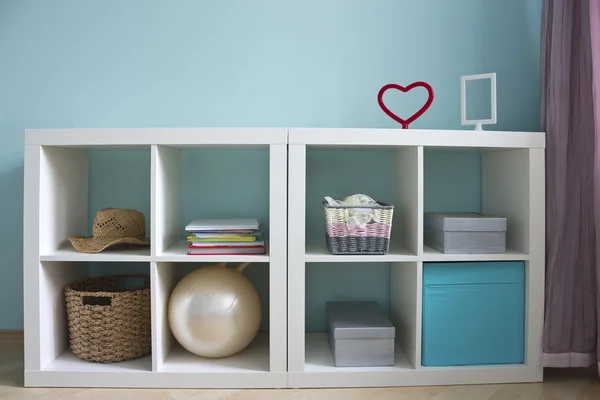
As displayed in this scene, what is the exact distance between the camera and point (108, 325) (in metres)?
1.66

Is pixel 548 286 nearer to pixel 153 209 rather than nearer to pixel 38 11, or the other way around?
pixel 153 209

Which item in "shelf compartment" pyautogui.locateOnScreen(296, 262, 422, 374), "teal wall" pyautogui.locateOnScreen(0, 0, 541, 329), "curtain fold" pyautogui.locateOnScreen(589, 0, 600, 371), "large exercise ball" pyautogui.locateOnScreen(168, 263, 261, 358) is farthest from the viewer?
"teal wall" pyautogui.locateOnScreen(0, 0, 541, 329)

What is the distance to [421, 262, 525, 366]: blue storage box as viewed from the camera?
1.63 m

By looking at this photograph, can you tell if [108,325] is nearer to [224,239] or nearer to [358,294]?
[224,239]

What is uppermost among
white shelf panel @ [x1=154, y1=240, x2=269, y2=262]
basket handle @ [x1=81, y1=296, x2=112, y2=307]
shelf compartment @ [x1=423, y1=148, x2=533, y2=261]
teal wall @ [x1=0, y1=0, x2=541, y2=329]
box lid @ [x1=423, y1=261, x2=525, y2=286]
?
teal wall @ [x1=0, y1=0, x2=541, y2=329]

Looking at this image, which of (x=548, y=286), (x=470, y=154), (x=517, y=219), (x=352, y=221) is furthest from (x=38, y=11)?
(x=548, y=286)

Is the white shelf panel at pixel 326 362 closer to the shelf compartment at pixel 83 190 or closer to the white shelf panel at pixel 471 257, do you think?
the white shelf panel at pixel 471 257

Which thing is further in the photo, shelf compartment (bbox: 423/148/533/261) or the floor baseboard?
the floor baseboard

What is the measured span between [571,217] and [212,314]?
1194 mm

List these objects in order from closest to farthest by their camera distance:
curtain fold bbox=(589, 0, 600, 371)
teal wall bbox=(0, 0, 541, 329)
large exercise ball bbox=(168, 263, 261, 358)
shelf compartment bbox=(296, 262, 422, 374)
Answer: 1. curtain fold bbox=(589, 0, 600, 371)
2. large exercise ball bbox=(168, 263, 261, 358)
3. shelf compartment bbox=(296, 262, 422, 374)
4. teal wall bbox=(0, 0, 541, 329)

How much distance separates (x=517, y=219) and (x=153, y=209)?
121 centimetres

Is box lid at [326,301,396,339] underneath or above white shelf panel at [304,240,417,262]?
underneath

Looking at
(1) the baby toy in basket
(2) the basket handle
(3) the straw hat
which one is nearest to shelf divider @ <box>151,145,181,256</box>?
(3) the straw hat

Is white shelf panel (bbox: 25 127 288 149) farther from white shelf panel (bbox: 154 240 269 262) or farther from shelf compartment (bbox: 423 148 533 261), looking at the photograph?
shelf compartment (bbox: 423 148 533 261)
